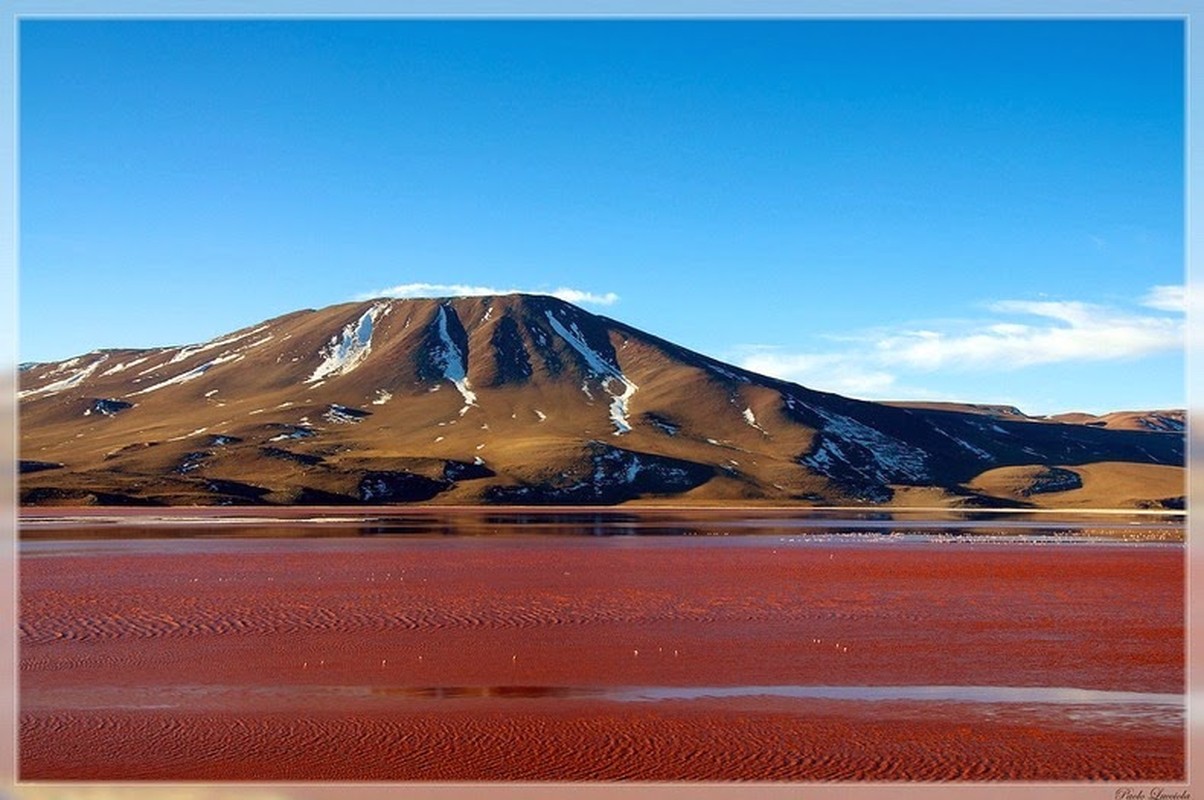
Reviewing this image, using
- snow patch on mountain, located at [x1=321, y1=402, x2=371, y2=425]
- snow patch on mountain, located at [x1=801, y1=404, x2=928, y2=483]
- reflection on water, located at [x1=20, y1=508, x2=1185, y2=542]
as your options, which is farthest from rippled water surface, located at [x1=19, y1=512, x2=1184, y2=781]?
snow patch on mountain, located at [x1=321, y1=402, x2=371, y2=425]

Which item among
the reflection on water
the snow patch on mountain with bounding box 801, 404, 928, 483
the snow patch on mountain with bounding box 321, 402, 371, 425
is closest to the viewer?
the reflection on water

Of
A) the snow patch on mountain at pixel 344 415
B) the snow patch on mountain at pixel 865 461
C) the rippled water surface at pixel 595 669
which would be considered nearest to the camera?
the rippled water surface at pixel 595 669

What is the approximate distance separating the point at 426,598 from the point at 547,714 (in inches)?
623

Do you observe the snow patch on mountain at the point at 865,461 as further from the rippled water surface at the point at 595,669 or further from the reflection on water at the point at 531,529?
the rippled water surface at the point at 595,669

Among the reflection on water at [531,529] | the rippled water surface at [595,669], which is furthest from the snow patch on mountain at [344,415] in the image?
the rippled water surface at [595,669]

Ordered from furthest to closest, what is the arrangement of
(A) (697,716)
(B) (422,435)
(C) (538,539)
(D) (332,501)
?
(B) (422,435) → (D) (332,501) → (C) (538,539) → (A) (697,716)

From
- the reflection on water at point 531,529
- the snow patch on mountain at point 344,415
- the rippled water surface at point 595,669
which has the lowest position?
the reflection on water at point 531,529

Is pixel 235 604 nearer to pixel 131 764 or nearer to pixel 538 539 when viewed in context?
pixel 131 764

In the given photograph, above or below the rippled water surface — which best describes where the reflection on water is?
below

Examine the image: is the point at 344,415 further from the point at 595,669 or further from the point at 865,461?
the point at 595,669

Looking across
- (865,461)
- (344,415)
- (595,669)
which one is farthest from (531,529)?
(344,415)

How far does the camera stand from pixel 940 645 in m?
26.0

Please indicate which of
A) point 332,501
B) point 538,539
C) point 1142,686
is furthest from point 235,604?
point 332,501

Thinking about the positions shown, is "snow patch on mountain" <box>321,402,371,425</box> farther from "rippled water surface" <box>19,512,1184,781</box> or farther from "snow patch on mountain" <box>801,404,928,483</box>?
"rippled water surface" <box>19,512,1184,781</box>
